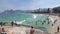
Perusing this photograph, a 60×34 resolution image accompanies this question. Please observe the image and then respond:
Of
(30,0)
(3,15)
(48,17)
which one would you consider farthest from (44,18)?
(3,15)

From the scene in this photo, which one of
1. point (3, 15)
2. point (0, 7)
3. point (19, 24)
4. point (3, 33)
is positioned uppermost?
point (0, 7)

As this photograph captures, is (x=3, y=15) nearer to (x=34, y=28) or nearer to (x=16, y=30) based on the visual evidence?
(x=16, y=30)

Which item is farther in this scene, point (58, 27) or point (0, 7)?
point (0, 7)

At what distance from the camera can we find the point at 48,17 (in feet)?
7.78

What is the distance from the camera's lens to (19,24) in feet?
7.91

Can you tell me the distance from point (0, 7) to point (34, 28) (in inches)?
30.4

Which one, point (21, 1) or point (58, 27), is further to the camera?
point (21, 1)

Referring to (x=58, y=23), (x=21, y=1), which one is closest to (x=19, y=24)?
(x=21, y=1)

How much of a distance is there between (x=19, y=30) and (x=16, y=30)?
0.19ft

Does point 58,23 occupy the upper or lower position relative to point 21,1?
lower

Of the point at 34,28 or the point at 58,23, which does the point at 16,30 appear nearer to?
the point at 34,28

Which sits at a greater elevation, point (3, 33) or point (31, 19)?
point (31, 19)

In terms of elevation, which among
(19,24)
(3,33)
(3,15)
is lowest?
(3,33)

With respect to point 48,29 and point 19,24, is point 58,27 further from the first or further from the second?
point 19,24
